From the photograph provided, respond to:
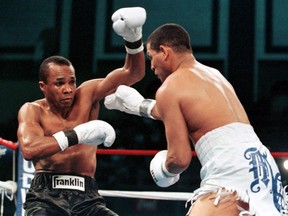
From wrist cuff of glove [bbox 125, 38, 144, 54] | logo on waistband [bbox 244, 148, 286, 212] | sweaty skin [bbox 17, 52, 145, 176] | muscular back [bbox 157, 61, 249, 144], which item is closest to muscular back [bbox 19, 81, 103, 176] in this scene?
sweaty skin [bbox 17, 52, 145, 176]

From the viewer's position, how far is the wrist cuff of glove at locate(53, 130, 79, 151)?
2.02 meters

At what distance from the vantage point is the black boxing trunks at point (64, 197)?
6.68ft

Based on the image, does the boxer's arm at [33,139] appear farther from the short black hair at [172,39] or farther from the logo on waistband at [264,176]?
the logo on waistband at [264,176]

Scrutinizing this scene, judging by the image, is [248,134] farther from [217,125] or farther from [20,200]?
[20,200]

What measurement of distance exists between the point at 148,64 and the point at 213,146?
6770mm

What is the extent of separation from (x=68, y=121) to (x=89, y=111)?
0.10 metres

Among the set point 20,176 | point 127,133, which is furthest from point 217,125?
point 127,133

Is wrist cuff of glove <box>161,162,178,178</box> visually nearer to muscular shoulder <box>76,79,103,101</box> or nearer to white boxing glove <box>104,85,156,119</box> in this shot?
white boxing glove <box>104,85,156,119</box>

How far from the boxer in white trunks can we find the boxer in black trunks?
49 centimetres

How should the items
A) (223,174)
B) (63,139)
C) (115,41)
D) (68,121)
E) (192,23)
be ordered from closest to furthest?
(223,174) < (63,139) < (68,121) < (115,41) < (192,23)

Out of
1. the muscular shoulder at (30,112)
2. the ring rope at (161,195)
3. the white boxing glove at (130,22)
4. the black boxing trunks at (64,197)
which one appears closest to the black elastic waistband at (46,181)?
the black boxing trunks at (64,197)

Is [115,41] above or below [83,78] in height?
above

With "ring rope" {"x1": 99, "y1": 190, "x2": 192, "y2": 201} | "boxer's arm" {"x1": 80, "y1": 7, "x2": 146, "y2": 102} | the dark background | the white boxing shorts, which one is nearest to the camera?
the white boxing shorts

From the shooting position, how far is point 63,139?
2.02 meters
